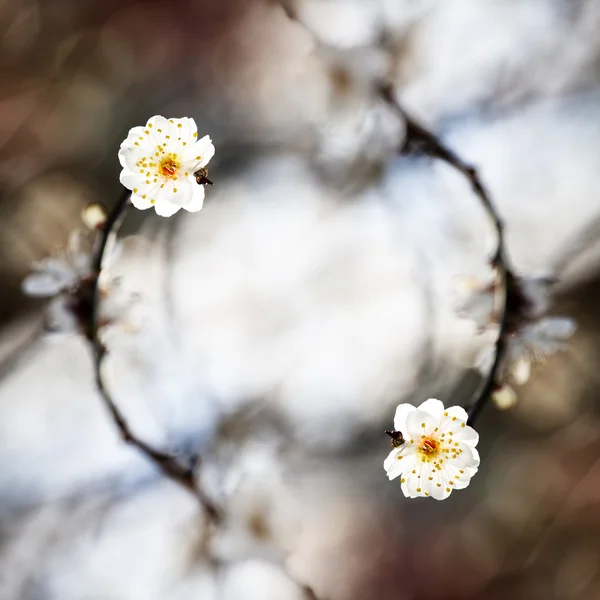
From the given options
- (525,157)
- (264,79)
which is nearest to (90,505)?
(264,79)

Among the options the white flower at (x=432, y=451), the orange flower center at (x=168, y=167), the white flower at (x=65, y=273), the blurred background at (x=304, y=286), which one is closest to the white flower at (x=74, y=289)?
the white flower at (x=65, y=273)

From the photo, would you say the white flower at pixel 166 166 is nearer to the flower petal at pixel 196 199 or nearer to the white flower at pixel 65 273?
the flower petal at pixel 196 199

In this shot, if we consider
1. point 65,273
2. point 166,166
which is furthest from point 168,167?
point 65,273

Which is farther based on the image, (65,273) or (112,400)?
Answer: (112,400)

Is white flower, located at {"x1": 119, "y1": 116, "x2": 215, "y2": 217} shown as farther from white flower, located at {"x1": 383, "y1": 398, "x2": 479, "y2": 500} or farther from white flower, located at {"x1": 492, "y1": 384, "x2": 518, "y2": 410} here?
white flower, located at {"x1": 492, "y1": 384, "x2": 518, "y2": 410}

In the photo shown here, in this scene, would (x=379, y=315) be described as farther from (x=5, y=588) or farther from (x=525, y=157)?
(x=5, y=588)

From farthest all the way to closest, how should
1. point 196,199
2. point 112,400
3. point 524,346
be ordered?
point 112,400
point 524,346
point 196,199

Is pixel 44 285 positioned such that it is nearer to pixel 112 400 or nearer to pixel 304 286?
pixel 112 400
